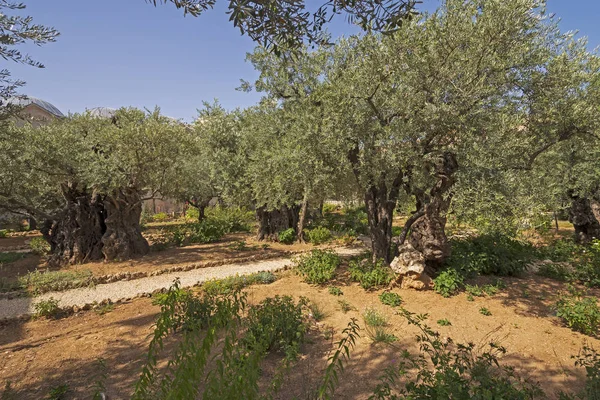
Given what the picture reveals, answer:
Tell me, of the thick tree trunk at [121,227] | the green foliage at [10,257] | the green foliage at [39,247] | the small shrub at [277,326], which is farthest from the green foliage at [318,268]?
the green foliage at [10,257]

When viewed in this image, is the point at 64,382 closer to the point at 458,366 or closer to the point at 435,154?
the point at 458,366

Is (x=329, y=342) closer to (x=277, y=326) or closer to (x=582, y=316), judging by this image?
(x=277, y=326)

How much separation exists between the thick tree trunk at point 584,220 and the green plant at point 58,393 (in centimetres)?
2027

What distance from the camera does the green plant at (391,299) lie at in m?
8.01

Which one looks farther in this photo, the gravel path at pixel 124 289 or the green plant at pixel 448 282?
the gravel path at pixel 124 289

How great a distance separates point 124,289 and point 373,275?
27.3 feet

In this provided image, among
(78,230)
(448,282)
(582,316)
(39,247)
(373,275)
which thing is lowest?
(582,316)

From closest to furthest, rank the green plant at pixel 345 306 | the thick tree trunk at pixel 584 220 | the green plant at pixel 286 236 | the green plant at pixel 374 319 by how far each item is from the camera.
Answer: the green plant at pixel 374 319 < the green plant at pixel 345 306 < the thick tree trunk at pixel 584 220 < the green plant at pixel 286 236

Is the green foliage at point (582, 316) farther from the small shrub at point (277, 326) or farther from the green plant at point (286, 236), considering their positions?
the green plant at point (286, 236)

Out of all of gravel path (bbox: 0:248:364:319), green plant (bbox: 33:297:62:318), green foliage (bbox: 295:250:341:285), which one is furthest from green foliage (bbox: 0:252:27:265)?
green foliage (bbox: 295:250:341:285)

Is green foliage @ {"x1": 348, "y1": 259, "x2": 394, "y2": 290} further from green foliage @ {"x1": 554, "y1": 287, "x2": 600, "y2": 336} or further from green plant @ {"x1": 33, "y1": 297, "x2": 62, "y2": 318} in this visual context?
green plant @ {"x1": 33, "y1": 297, "x2": 62, "y2": 318}

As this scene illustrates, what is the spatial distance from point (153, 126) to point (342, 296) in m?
10.1

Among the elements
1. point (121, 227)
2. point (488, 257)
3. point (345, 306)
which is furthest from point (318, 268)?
point (121, 227)

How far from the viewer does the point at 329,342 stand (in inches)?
241
